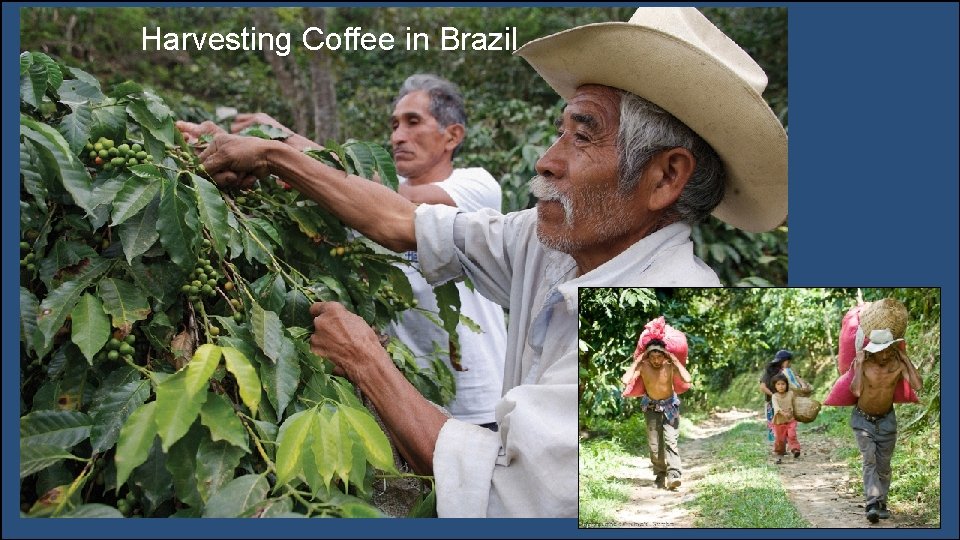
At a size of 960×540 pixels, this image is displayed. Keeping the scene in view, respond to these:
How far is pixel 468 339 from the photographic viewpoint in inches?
141

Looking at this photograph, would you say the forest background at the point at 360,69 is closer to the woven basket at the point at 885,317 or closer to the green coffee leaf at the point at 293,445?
the woven basket at the point at 885,317

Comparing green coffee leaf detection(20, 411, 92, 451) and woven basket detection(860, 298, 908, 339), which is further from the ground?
woven basket detection(860, 298, 908, 339)

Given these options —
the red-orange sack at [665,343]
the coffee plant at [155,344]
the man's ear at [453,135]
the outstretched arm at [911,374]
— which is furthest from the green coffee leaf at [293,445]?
the man's ear at [453,135]

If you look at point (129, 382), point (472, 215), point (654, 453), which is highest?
point (472, 215)

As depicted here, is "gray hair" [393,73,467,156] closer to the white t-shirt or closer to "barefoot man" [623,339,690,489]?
the white t-shirt

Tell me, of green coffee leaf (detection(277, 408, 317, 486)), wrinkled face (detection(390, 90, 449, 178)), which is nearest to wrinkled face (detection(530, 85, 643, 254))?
green coffee leaf (detection(277, 408, 317, 486))

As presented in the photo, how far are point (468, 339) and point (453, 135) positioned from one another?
137 cm

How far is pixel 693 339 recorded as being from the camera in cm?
196

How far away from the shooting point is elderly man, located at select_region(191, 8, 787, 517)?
6.63 ft

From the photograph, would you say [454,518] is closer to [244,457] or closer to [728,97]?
[244,457]

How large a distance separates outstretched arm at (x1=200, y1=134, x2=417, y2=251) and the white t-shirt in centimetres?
71

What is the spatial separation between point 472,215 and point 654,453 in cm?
96

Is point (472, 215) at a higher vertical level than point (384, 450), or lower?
higher

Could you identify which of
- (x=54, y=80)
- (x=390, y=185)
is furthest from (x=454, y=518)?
(x=54, y=80)
